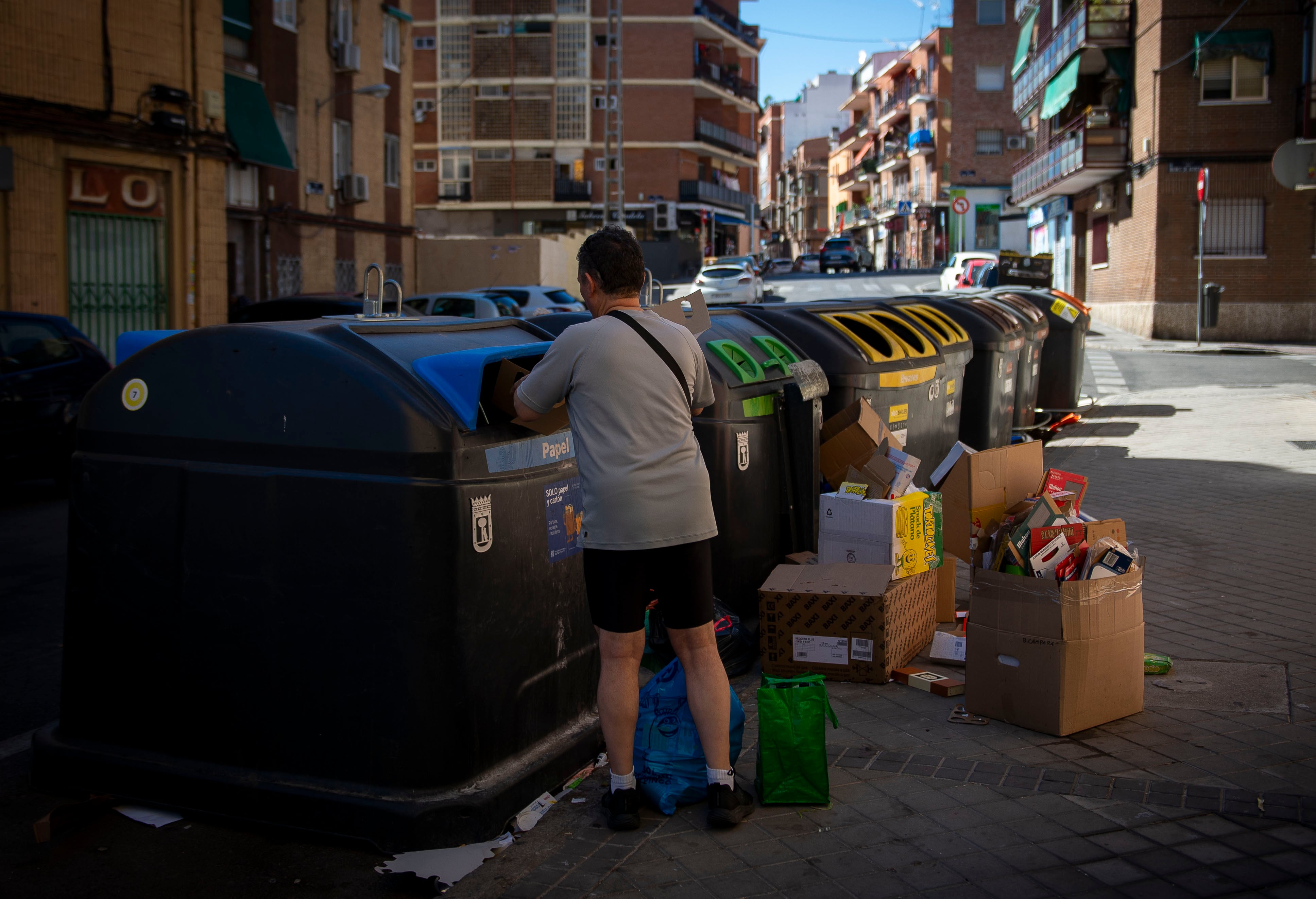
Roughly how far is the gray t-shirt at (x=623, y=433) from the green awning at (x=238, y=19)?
67.1ft

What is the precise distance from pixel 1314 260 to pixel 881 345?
77.3 ft

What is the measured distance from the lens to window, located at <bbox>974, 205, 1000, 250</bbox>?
5950 cm

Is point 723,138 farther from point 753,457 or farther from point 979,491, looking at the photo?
point 753,457

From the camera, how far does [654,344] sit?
3293mm

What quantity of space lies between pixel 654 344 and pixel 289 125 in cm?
2264

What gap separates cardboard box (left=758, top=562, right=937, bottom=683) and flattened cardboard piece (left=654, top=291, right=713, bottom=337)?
1172mm

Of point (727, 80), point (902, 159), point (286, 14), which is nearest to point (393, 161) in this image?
point (286, 14)

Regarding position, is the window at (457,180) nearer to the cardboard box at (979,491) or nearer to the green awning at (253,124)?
the green awning at (253,124)

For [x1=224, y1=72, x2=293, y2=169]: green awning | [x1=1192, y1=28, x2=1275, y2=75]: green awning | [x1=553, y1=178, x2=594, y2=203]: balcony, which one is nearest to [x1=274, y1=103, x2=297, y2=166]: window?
[x1=224, y1=72, x2=293, y2=169]: green awning

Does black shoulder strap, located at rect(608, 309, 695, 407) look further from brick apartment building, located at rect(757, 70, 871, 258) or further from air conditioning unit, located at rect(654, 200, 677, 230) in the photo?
brick apartment building, located at rect(757, 70, 871, 258)

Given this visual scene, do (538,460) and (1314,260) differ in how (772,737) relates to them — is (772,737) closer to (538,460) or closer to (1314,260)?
(538,460)

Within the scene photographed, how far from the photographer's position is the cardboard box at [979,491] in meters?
5.57

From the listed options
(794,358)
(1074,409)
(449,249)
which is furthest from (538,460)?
(449,249)

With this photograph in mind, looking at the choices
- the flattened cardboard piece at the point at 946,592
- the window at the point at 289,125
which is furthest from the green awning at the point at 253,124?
the flattened cardboard piece at the point at 946,592
